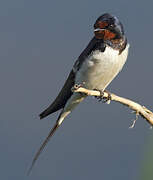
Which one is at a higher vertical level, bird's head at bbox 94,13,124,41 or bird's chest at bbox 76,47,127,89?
bird's head at bbox 94,13,124,41

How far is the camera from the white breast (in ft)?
6.26

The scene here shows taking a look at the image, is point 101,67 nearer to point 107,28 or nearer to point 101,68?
point 101,68

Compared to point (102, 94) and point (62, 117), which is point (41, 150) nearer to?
point (62, 117)

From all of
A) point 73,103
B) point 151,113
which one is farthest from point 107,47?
point 151,113

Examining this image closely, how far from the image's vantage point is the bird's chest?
191cm

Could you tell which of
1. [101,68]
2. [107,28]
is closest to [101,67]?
[101,68]

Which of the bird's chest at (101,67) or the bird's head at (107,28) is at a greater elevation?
the bird's head at (107,28)

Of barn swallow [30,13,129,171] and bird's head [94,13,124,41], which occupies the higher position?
bird's head [94,13,124,41]

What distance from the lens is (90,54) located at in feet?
6.40

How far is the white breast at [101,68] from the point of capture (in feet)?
6.26

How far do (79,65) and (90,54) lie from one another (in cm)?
10

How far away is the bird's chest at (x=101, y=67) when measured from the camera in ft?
6.26

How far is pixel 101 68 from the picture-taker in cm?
191

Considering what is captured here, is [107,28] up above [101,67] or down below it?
above
